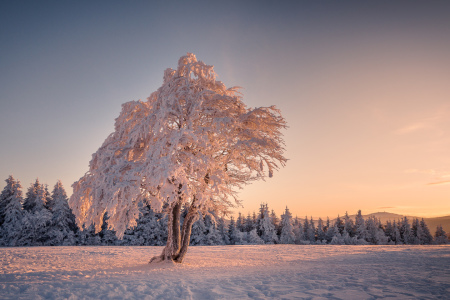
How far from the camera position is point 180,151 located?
1130 cm

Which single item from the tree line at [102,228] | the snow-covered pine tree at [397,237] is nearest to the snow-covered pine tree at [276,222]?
the tree line at [102,228]

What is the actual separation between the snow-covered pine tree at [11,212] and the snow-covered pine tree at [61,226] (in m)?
4.16

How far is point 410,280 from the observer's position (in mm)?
8570

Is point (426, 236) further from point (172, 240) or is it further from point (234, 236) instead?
point (172, 240)

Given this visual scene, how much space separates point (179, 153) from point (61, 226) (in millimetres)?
38720

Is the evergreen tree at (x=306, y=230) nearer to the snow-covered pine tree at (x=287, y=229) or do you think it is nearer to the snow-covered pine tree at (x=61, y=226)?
the snow-covered pine tree at (x=287, y=229)

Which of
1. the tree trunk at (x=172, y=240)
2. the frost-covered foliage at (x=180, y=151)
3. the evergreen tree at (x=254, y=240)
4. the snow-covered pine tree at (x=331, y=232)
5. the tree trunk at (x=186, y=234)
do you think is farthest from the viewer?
the snow-covered pine tree at (x=331, y=232)

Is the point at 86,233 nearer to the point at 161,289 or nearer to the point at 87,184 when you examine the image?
the point at 87,184

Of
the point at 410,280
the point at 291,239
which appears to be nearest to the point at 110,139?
the point at 410,280

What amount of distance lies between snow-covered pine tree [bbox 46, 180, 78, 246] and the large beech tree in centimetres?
3371

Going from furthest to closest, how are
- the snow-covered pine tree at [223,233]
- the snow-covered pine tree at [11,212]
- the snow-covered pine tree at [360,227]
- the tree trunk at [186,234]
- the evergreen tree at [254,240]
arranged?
the snow-covered pine tree at [360,227]
the evergreen tree at [254,240]
the snow-covered pine tree at [223,233]
the snow-covered pine tree at [11,212]
the tree trunk at [186,234]

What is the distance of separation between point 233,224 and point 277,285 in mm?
48044

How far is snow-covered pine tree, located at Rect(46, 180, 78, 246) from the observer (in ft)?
126

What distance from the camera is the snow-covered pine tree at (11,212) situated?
36562 mm
